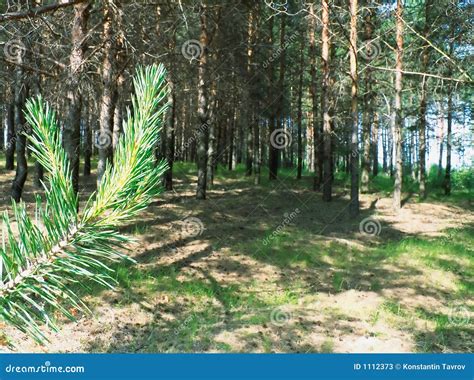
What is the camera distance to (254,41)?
21219 mm

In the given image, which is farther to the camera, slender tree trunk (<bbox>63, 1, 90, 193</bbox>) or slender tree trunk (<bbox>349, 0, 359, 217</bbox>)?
slender tree trunk (<bbox>349, 0, 359, 217</bbox>)

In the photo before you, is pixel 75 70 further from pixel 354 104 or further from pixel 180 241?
pixel 354 104

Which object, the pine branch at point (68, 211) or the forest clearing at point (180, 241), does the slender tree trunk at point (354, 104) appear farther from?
the pine branch at point (68, 211)

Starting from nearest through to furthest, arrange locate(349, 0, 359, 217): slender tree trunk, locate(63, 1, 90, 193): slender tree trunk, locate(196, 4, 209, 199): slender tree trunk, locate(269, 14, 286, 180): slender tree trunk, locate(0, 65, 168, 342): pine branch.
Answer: locate(0, 65, 168, 342): pine branch, locate(63, 1, 90, 193): slender tree trunk, locate(349, 0, 359, 217): slender tree trunk, locate(196, 4, 209, 199): slender tree trunk, locate(269, 14, 286, 180): slender tree trunk

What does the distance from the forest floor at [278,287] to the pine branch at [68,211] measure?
125 inches

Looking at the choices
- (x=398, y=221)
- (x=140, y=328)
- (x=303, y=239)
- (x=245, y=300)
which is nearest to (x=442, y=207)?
(x=398, y=221)

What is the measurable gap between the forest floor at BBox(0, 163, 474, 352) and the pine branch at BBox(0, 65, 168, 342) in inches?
125

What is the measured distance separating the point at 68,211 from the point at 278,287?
8.42 metres

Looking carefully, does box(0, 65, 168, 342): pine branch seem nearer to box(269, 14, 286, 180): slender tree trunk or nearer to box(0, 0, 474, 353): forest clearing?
box(0, 0, 474, 353): forest clearing

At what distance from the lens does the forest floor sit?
681 cm

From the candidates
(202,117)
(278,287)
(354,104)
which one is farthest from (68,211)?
(354,104)

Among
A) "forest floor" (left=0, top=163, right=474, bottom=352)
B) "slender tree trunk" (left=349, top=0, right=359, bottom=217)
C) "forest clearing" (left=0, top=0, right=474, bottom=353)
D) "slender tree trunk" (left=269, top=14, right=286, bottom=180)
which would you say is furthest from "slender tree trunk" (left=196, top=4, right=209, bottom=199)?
"slender tree trunk" (left=269, top=14, right=286, bottom=180)

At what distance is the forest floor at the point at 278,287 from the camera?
681 cm

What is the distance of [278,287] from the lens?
9.16m
